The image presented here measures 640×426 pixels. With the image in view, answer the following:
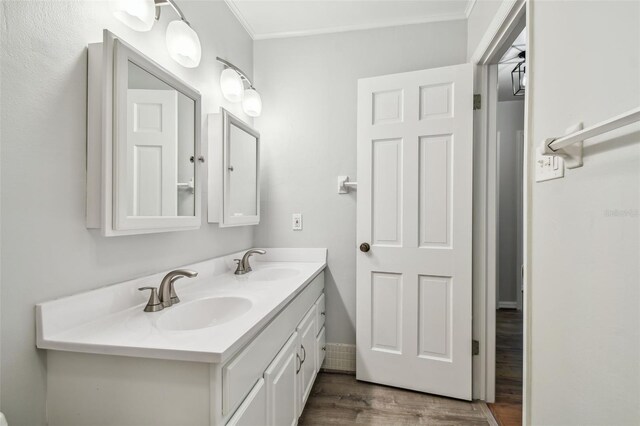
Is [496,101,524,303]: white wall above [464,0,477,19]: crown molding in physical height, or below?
below

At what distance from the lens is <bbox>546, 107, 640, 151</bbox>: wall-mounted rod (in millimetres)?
542

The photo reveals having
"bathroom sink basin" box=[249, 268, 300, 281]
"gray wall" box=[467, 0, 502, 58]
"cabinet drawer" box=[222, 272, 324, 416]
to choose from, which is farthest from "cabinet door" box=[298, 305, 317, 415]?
"gray wall" box=[467, 0, 502, 58]

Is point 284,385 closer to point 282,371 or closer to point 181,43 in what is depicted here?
point 282,371

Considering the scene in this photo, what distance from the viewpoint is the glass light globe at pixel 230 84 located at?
1.73 meters

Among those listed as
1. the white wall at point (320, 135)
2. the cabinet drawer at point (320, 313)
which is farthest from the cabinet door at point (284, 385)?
the white wall at point (320, 135)

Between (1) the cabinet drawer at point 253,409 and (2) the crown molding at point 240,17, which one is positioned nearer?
(1) the cabinet drawer at point 253,409

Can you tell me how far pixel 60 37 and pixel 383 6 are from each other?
5.72 ft

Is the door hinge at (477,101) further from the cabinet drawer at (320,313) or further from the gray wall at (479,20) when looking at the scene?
the cabinet drawer at (320,313)

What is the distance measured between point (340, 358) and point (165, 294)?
1428 millimetres

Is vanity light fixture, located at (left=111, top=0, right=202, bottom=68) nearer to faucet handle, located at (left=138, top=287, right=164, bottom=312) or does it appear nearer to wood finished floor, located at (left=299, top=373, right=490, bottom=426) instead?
faucet handle, located at (left=138, top=287, right=164, bottom=312)

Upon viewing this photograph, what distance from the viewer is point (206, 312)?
122 cm

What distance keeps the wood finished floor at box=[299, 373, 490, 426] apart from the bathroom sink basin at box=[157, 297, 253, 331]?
84 cm

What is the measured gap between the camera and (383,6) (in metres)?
1.87

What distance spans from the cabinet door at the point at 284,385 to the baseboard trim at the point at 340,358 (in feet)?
2.39
